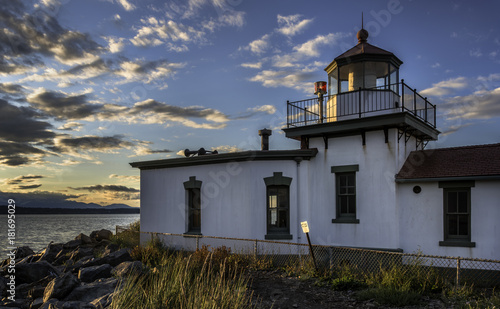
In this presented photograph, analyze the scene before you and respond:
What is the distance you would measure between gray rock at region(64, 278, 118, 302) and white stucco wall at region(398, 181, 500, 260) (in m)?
10.1

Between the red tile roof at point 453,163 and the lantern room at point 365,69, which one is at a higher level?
the lantern room at point 365,69

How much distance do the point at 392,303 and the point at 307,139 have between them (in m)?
8.43

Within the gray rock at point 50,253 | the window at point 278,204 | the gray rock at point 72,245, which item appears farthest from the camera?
the gray rock at point 72,245

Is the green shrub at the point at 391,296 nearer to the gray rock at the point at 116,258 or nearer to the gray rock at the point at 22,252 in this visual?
the gray rock at the point at 116,258

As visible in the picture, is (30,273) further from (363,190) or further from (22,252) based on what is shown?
(363,190)

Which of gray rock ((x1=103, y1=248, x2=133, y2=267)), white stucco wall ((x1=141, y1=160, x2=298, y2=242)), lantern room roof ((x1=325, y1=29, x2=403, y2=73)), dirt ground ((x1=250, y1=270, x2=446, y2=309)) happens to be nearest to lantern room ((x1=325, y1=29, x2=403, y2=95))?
lantern room roof ((x1=325, y1=29, x2=403, y2=73))

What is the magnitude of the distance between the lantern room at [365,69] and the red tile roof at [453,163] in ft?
9.88

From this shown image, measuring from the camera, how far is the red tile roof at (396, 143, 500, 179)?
13156 mm

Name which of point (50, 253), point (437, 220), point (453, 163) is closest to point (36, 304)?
point (50, 253)

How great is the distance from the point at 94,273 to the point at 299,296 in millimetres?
5848

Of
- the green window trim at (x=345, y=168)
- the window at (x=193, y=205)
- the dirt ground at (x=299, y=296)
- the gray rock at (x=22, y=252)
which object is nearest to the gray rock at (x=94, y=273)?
the dirt ground at (x=299, y=296)

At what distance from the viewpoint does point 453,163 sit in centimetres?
1406

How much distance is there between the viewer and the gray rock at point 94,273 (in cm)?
1110

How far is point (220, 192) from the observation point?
657 inches
